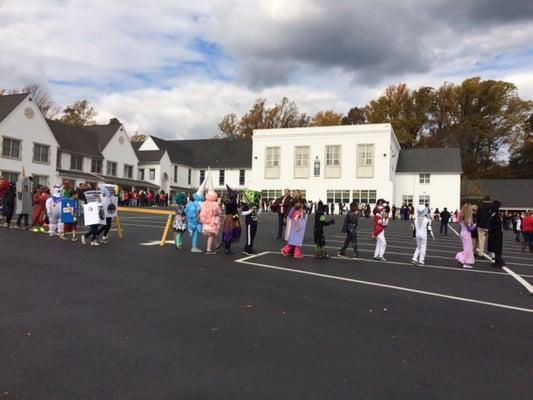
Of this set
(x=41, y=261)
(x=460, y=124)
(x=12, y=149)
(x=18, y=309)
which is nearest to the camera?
(x=18, y=309)

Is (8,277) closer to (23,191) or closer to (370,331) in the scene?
(370,331)

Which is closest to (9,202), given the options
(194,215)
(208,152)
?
(194,215)

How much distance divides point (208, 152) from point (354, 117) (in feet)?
94.5

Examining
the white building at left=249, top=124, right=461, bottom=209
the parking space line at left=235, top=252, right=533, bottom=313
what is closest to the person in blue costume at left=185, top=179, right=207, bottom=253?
the parking space line at left=235, top=252, right=533, bottom=313

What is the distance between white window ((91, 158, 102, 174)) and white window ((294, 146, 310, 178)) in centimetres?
2140

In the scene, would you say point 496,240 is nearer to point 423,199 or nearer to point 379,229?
point 379,229

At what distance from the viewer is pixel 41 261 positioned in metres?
10.7

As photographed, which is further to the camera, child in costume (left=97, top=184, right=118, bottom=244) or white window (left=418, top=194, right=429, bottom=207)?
white window (left=418, top=194, right=429, bottom=207)

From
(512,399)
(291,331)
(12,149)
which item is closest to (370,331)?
(291,331)

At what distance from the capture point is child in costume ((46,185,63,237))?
52.1 feet

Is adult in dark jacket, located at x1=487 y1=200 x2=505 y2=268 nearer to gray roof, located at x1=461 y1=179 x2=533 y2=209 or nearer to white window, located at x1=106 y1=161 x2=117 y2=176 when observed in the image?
white window, located at x1=106 y1=161 x2=117 y2=176

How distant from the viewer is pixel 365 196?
55.8 meters

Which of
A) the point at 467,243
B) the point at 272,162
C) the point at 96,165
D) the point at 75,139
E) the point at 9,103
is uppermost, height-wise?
the point at 9,103

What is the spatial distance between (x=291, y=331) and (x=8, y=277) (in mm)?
5454
